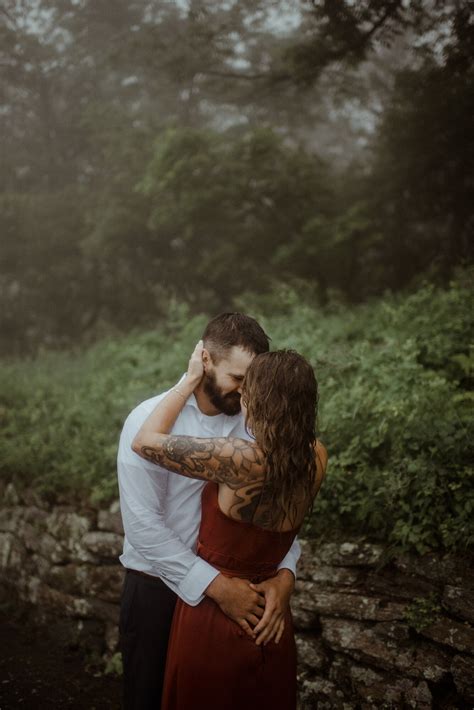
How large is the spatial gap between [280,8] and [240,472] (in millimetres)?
11643

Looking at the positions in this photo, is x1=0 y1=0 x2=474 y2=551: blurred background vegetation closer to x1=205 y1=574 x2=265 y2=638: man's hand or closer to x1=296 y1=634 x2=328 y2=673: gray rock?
x1=296 y1=634 x2=328 y2=673: gray rock

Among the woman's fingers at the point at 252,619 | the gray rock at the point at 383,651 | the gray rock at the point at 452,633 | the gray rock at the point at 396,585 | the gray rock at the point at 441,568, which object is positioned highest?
the woman's fingers at the point at 252,619

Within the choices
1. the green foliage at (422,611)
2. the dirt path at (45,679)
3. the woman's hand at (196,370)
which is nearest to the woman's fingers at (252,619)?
the woman's hand at (196,370)

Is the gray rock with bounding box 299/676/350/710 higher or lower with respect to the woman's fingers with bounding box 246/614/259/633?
lower

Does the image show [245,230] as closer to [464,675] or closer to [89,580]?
[89,580]

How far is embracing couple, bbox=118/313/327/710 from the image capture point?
7.63 ft

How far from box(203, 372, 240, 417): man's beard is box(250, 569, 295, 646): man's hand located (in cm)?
86

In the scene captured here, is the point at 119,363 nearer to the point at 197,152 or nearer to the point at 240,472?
the point at 197,152

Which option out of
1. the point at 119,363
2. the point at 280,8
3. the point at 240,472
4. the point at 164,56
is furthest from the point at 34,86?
the point at 240,472

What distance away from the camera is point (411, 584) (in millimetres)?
3594

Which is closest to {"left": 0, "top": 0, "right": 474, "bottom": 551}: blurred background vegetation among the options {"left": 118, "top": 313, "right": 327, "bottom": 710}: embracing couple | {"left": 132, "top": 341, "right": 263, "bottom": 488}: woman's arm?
{"left": 118, "top": 313, "right": 327, "bottom": 710}: embracing couple

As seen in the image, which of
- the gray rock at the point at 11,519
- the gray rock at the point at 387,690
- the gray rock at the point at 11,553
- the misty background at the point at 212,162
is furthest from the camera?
the misty background at the point at 212,162

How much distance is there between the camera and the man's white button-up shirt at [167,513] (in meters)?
2.43

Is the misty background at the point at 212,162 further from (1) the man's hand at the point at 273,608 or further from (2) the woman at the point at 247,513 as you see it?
(1) the man's hand at the point at 273,608
